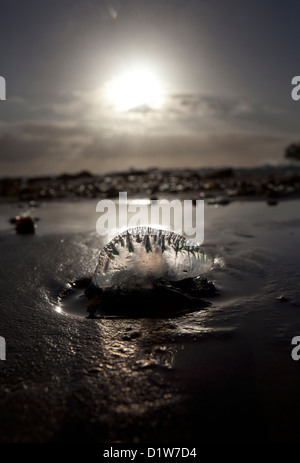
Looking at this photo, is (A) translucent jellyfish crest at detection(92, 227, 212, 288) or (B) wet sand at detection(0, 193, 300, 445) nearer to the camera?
(B) wet sand at detection(0, 193, 300, 445)

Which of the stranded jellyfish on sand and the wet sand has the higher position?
the stranded jellyfish on sand

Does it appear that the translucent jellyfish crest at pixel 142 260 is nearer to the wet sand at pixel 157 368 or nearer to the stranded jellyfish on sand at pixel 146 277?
the stranded jellyfish on sand at pixel 146 277

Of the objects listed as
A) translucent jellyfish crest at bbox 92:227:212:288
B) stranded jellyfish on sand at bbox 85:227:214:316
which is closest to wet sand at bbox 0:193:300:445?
stranded jellyfish on sand at bbox 85:227:214:316

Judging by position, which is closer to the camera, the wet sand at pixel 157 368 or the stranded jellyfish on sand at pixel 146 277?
the wet sand at pixel 157 368

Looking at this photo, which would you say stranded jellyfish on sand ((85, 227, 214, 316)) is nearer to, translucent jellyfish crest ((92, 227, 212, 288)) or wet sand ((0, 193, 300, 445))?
translucent jellyfish crest ((92, 227, 212, 288))

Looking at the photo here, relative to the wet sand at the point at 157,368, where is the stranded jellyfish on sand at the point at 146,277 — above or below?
above

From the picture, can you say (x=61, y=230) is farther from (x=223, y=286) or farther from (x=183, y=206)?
(x=183, y=206)

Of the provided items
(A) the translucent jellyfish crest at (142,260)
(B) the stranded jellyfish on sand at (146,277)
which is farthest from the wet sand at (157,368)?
(A) the translucent jellyfish crest at (142,260)
